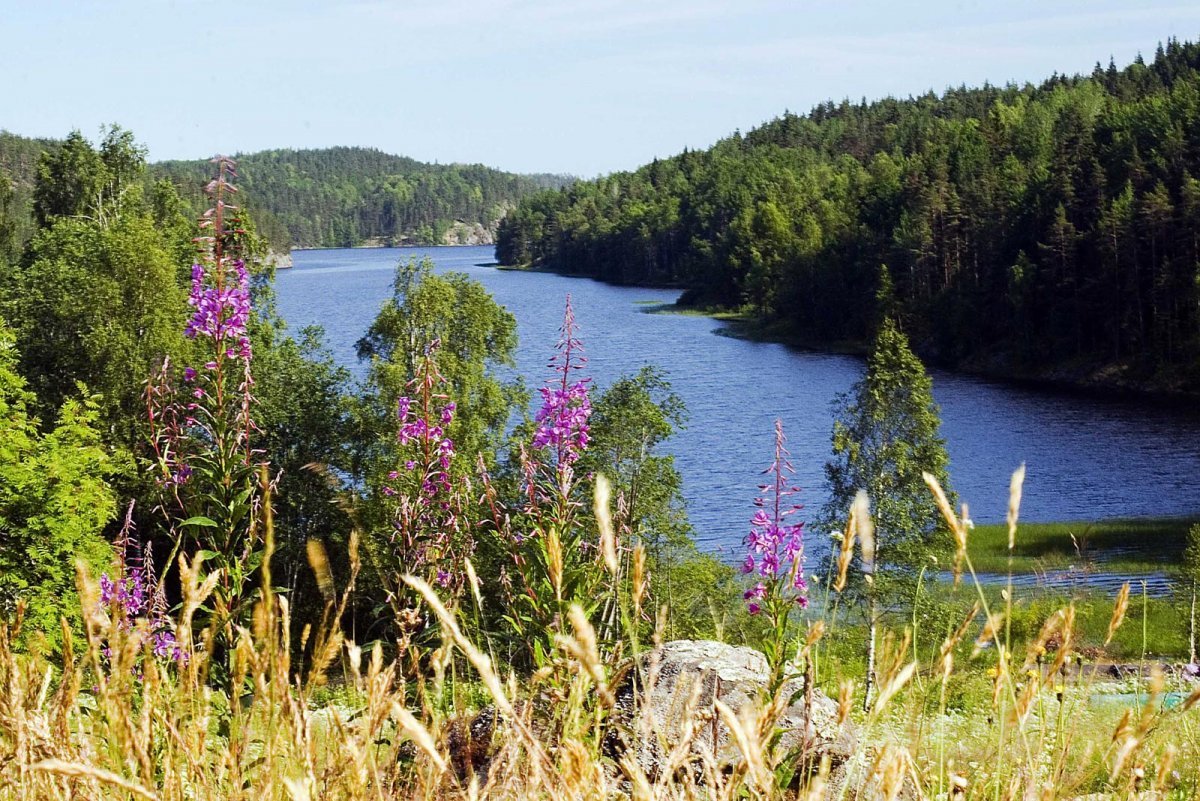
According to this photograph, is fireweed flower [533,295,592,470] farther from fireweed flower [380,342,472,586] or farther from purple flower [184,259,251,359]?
purple flower [184,259,251,359]

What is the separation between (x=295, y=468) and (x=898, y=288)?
59.3m

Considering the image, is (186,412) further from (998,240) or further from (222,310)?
(998,240)

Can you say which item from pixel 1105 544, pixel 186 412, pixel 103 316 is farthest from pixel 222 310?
pixel 1105 544

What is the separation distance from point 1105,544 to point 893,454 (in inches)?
296

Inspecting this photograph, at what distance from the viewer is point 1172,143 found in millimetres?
69188

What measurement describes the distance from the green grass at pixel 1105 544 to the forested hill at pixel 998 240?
25936mm

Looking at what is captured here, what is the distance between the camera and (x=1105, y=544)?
31.4m

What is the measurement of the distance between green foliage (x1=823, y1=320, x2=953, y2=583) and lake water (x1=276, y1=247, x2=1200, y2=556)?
3.38 metres

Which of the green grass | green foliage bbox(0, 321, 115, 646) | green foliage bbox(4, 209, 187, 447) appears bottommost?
the green grass

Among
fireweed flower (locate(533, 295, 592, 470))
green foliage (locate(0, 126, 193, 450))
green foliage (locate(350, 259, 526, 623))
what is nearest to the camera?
fireweed flower (locate(533, 295, 592, 470))

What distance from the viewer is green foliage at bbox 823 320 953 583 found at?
27359mm

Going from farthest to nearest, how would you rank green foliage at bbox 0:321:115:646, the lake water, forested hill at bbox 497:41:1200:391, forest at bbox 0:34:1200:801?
forested hill at bbox 497:41:1200:391 → the lake water → green foliage at bbox 0:321:115:646 → forest at bbox 0:34:1200:801

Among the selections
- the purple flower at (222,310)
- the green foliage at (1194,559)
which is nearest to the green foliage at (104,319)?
the green foliage at (1194,559)

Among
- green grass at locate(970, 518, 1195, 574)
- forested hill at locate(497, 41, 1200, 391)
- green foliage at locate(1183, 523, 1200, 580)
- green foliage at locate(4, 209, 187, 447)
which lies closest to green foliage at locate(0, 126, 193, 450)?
green foliage at locate(4, 209, 187, 447)
